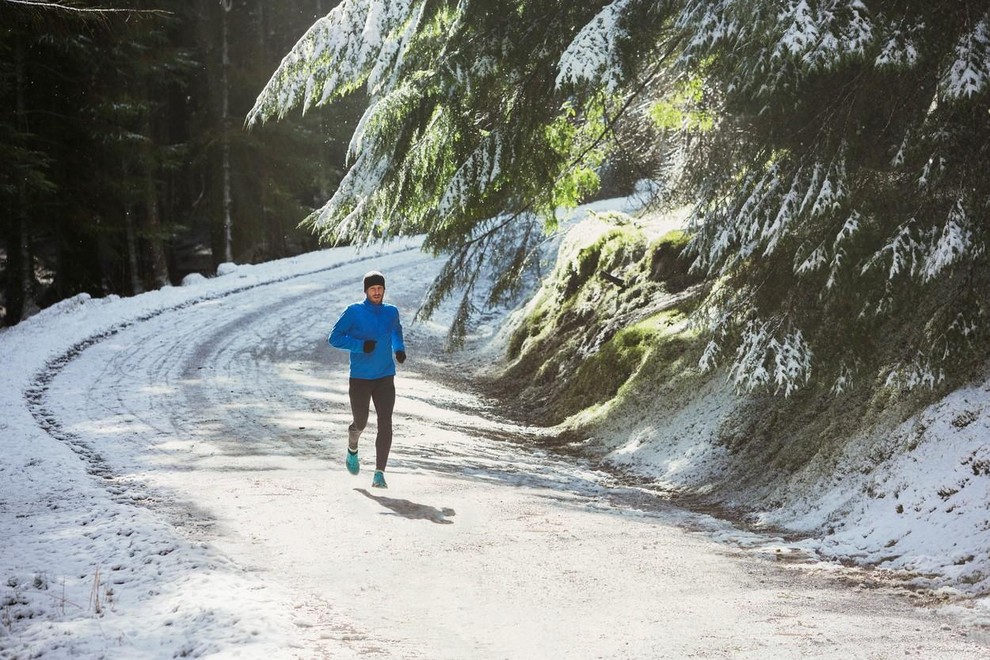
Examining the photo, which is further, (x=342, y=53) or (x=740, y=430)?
(x=740, y=430)

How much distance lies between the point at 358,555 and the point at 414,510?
52.5 inches

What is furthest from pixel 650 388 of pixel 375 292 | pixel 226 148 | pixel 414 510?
pixel 226 148

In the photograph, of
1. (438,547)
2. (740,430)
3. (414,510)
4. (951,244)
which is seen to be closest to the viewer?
(951,244)

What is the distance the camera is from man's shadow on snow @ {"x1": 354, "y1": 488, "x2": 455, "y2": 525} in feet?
23.6

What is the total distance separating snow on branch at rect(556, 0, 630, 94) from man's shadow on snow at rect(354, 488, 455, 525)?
11.0 ft

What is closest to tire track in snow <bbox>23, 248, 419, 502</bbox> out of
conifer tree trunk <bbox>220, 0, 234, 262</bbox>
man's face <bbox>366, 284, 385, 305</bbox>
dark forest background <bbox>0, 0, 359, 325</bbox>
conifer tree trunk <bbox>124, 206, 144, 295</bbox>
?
man's face <bbox>366, 284, 385, 305</bbox>

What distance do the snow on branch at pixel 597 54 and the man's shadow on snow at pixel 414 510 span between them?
3.34 m

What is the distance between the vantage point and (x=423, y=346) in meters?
19.8

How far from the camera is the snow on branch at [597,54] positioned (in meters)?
6.91

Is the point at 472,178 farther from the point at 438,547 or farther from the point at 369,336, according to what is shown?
the point at 438,547

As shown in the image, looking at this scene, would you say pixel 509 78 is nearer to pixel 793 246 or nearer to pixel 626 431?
pixel 793 246

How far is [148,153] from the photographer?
2727 centimetres

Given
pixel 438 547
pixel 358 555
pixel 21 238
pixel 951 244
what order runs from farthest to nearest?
pixel 21 238, pixel 438 547, pixel 358 555, pixel 951 244

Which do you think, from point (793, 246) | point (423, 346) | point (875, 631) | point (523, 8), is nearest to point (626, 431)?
point (793, 246)
